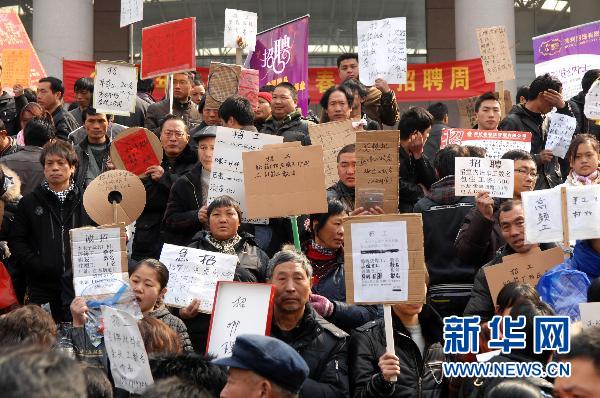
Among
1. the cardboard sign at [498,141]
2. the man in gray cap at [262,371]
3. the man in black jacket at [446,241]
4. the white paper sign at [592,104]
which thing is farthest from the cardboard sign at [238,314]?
the white paper sign at [592,104]

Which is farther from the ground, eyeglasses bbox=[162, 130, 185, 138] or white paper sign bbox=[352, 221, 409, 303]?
eyeglasses bbox=[162, 130, 185, 138]

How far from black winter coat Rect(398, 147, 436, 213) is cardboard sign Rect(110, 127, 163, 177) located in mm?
1874

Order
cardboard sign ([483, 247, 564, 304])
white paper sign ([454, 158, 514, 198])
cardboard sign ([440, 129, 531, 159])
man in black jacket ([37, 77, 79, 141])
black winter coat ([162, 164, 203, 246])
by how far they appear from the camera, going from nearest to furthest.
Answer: cardboard sign ([483, 247, 564, 304]) → white paper sign ([454, 158, 514, 198]) → black winter coat ([162, 164, 203, 246]) → cardboard sign ([440, 129, 531, 159]) → man in black jacket ([37, 77, 79, 141])

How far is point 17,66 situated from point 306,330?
7.30m

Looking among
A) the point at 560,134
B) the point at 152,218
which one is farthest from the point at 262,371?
the point at 560,134

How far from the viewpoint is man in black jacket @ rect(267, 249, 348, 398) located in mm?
5875

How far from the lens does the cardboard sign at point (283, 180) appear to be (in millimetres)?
7102

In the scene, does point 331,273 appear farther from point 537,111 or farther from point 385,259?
point 537,111

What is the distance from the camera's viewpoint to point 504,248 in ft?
22.6

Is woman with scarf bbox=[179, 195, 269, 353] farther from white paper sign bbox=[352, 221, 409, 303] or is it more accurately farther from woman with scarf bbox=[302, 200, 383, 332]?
white paper sign bbox=[352, 221, 409, 303]

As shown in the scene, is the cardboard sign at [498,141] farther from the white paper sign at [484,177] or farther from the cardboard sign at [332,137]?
the white paper sign at [484,177]

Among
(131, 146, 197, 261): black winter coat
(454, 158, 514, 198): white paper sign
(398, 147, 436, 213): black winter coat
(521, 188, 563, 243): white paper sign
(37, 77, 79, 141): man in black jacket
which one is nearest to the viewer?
(521, 188, 563, 243): white paper sign

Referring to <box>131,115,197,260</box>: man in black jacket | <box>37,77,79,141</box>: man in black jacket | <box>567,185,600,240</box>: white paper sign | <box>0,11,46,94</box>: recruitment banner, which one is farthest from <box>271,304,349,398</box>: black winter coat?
<box>0,11,46,94</box>: recruitment banner

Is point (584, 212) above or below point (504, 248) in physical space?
above
